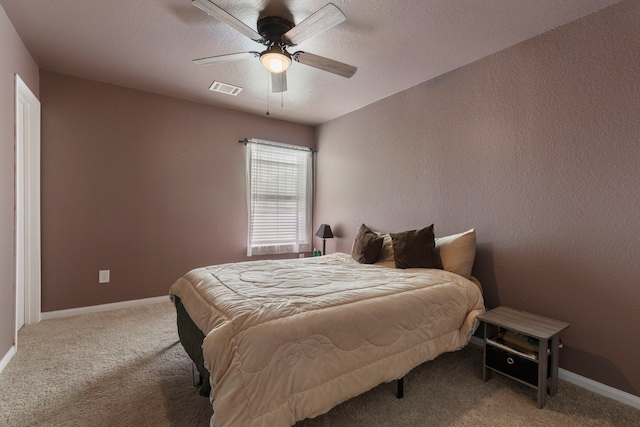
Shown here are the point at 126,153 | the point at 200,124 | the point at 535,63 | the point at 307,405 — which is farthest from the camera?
the point at 200,124

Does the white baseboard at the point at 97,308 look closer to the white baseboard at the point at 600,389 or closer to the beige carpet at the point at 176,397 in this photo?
the beige carpet at the point at 176,397

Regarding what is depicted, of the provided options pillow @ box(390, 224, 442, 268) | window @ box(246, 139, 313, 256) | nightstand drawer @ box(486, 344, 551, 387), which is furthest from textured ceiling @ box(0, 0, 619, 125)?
nightstand drawer @ box(486, 344, 551, 387)

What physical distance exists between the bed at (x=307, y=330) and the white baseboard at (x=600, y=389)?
2.28 ft

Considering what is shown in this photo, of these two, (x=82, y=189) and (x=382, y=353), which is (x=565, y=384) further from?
(x=82, y=189)

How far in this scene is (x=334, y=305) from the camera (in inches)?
62.3

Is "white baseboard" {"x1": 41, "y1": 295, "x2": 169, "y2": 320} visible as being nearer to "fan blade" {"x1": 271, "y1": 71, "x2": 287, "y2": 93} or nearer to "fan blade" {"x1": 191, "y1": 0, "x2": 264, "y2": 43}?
"fan blade" {"x1": 271, "y1": 71, "x2": 287, "y2": 93}

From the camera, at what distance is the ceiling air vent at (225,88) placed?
317 cm

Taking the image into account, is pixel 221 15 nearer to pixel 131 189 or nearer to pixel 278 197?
pixel 131 189

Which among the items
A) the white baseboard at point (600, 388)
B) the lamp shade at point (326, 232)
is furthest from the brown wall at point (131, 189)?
the white baseboard at point (600, 388)

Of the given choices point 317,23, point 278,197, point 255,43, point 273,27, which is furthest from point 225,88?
point 317,23

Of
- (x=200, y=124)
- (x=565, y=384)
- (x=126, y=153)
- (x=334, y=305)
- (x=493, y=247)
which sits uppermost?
(x=200, y=124)

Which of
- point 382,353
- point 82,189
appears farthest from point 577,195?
point 82,189

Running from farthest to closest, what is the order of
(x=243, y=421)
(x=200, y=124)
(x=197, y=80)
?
(x=200, y=124), (x=197, y=80), (x=243, y=421)

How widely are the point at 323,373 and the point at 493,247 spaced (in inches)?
73.2
